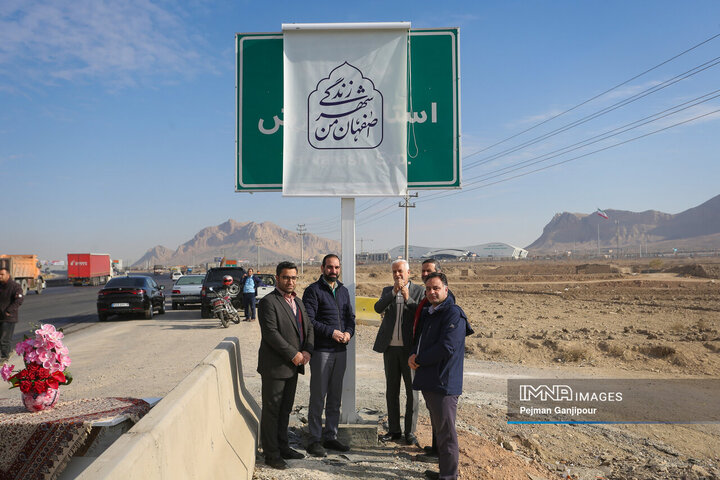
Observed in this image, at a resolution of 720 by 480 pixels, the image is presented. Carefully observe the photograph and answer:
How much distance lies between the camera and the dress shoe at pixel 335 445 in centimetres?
557

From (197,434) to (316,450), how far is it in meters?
2.28

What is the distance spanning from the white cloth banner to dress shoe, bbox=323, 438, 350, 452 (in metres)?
2.69

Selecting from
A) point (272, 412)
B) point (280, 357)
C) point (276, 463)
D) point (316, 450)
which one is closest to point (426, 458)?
point (316, 450)

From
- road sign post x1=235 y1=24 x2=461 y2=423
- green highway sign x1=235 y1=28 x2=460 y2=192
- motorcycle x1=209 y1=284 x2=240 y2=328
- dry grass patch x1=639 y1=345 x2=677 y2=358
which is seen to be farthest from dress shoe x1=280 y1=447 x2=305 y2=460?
motorcycle x1=209 y1=284 x2=240 y2=328

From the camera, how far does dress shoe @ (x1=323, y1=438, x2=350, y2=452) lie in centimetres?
557

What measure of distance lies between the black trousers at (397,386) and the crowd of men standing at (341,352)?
1 cm

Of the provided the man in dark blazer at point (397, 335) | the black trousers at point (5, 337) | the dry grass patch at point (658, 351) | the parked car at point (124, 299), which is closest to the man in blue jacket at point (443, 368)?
the man in dark blazer at point (397, 335)

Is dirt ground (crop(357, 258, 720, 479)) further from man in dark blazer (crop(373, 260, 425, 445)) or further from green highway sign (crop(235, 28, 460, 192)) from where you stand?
green highway sign (crop(235, 28, 460, 192))

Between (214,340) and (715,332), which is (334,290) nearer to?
(214,340)

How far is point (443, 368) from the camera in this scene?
4.68 meters

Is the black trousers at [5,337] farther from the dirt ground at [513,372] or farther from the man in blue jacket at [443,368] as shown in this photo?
the man in blue jacket at [443,368]

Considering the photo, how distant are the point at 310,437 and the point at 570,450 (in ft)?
11.1

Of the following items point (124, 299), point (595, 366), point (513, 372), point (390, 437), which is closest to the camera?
point (390, 437)

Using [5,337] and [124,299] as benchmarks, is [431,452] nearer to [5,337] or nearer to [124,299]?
[5,337]
